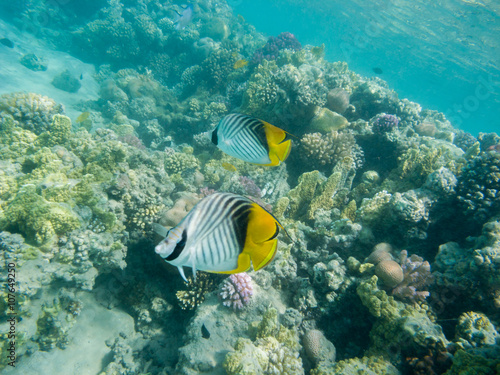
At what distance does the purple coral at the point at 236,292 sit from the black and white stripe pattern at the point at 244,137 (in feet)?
8.34

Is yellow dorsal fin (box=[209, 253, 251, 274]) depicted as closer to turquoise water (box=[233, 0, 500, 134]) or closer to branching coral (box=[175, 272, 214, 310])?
branching coral (box=[175, 272, 214, 310])

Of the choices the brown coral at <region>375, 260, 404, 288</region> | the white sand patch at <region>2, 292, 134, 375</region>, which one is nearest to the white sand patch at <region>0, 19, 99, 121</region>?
the white sand patch at <region>2, 292, 134, 375</region>

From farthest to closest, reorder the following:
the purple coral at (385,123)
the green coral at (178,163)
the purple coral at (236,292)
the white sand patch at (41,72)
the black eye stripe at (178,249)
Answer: the white sand patch at (41,72)
the purple coral at (385,123)
the green coral at (178,163)
the purple coral at (236,292)
the black eye stripe at (178,249)

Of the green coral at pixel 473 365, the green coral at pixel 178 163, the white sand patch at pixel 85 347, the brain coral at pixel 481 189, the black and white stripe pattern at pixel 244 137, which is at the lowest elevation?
the white sand patch at pixel 85 347

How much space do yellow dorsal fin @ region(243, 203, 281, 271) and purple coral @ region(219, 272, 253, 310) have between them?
2.95 meters

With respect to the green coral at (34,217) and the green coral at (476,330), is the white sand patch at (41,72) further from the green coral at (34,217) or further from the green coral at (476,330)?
the green coral at (476,330)

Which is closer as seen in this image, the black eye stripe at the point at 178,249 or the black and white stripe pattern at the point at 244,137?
the black eye stripe at the point at 178,249

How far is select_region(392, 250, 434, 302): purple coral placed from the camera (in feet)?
12.9

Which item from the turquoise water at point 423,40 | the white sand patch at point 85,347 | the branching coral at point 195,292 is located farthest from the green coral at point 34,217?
the turquoise water at point 423,40

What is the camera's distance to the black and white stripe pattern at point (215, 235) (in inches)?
41.7

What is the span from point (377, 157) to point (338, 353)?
5912mm

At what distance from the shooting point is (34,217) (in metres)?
3.46

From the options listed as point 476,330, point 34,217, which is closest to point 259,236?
point 34,217

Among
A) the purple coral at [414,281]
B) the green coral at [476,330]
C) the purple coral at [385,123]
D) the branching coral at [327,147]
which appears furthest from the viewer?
the purple coral at [385,123]
